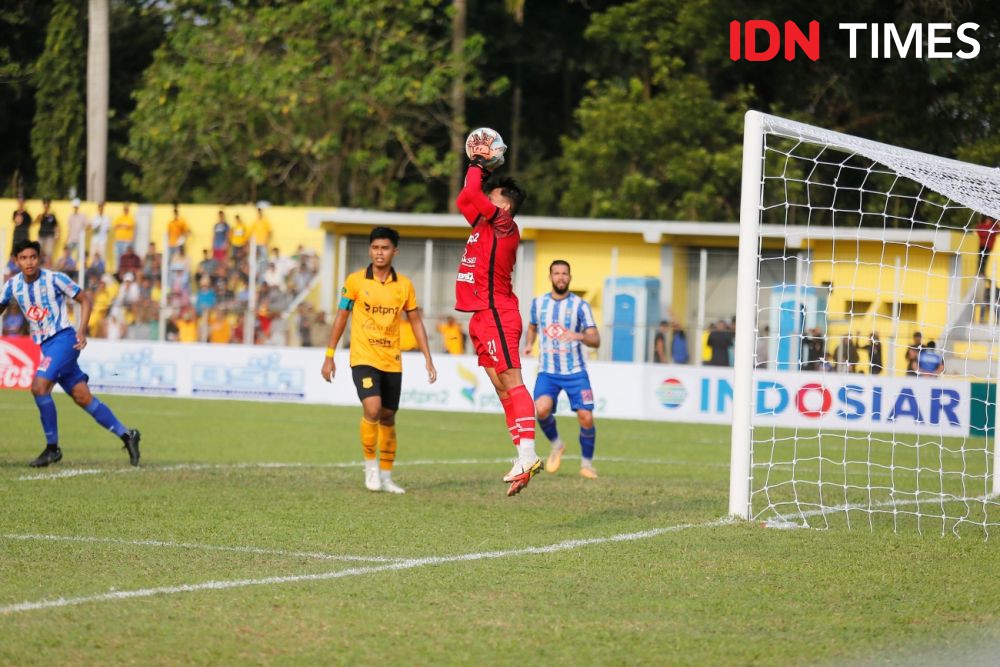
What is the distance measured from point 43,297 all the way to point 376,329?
3487 millimetres

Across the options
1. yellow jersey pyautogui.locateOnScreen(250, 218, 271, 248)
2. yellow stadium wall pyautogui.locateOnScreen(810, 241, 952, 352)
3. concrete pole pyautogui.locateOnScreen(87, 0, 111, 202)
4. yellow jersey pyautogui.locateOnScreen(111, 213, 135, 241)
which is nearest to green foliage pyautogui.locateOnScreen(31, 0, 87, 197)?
concrete pole pyautogui.locateOnScreen(87, 0, 111, 202)

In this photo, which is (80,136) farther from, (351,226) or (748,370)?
(748,370)

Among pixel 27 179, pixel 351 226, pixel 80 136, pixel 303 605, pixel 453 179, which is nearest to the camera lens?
pixel 303 605

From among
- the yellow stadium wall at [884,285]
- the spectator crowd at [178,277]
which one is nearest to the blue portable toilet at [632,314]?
the yellow stadium wall at [884,285]

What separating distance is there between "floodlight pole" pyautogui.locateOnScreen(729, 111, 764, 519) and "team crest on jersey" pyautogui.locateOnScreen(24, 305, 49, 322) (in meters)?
6.46

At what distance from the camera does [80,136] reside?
42.1 metres

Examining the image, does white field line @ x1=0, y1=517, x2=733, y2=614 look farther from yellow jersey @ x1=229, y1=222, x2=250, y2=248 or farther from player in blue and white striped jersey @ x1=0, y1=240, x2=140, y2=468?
yellow jersey @ x1=229, y1=222, x2=250, y2=248

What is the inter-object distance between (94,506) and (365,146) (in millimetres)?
29791

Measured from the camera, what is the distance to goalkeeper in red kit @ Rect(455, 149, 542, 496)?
928 cm

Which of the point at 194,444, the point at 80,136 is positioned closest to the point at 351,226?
the point at 80,136

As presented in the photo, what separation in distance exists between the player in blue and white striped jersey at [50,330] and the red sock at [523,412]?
5.05 m

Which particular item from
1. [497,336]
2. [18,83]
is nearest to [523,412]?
[497,336]

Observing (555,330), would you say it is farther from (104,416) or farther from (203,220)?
(203,220)

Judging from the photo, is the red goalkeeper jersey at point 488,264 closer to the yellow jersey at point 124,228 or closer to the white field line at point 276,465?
the white field line at point 276,465
